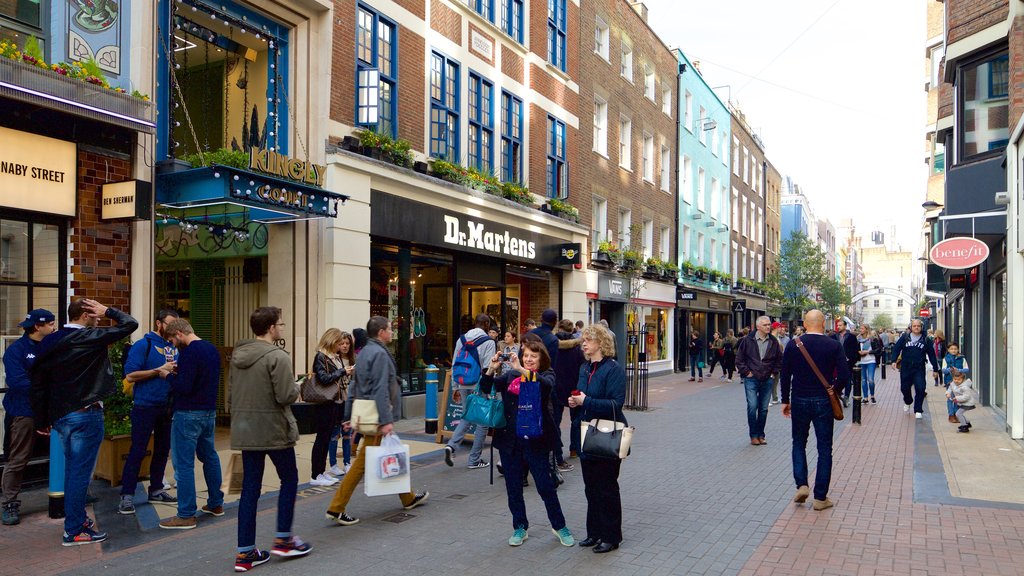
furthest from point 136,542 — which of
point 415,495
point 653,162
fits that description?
point 653,162

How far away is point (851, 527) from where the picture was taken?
6266mm

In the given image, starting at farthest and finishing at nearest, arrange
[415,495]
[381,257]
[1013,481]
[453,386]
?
1. [381,257]
2. [453,386]
3. [1013,481]
4. [415,495]

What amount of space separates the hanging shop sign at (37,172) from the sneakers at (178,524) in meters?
3.61

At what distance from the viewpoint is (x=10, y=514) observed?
6.25 metres

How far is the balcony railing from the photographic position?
683 centimetres

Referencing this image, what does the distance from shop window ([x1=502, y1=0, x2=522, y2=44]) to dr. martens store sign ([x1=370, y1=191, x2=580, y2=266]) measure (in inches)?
182

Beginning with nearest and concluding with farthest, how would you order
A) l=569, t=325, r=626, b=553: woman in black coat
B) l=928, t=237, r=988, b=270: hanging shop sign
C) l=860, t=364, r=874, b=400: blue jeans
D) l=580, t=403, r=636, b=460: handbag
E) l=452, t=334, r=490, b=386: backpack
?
l=580, t=403, r=636, b=460: handbag → l=569, t=325, r=626, b=553: woman in black coat → l=452, t=334, r=490, b=386: backpack → l=928, t=237, r=988, b=270: hanging shop sign → l=860, t=364, r=874, b=400: blue jeans

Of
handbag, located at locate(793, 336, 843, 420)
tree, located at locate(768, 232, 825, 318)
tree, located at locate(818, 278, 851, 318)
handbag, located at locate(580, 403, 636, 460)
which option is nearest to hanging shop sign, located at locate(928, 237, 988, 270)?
handbag, located at locate(793, 336, 843, 420)

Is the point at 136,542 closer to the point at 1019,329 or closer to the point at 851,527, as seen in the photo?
the point at 851,527

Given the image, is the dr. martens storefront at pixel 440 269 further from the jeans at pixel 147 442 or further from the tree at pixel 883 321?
the tree at pixel 883 321

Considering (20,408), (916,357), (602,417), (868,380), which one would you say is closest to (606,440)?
(602,417)

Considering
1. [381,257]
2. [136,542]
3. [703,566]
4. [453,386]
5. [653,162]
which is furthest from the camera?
[653,162]

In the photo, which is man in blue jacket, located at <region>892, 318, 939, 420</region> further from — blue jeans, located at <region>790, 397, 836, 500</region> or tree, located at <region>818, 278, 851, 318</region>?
tree, located at <region>818, 278, 851, 318</region>

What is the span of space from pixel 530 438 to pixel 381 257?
8.32m
